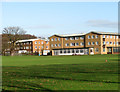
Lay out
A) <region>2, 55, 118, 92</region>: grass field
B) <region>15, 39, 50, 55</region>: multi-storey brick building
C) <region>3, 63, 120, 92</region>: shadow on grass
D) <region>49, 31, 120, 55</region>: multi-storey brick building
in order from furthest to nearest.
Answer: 1. <region>15, 39, 50, 55</region>: multi-storey brick building
2. <region>49, 31, 120, 55</region>: multi-storey brick building
3. <region>3, 63, 120, 92</region>: shadow on grass
4. <region>2, 55, 118, 92</region>: grass field

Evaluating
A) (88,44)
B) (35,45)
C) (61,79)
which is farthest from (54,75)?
(35,45)

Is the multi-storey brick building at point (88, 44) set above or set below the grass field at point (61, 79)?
above

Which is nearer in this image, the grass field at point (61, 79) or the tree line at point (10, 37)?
the grass field at point (61, 79)

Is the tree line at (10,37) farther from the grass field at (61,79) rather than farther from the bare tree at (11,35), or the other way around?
the grass field at (61,79)

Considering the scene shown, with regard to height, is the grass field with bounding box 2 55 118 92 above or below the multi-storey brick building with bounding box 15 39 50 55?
below

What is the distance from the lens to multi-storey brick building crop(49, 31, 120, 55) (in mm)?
98938

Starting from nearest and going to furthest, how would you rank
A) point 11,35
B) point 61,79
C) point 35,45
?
point 61,79 < point 11,35 < point 35,45

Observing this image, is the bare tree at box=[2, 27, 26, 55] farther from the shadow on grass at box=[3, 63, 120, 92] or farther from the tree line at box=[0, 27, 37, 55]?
the shadow on grass at box=[3, 63, 120, 92]

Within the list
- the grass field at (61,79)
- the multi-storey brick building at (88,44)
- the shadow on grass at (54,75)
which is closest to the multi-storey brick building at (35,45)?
the multi-storey brick building at (88,44)

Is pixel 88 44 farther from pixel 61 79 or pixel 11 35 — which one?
pixel 61 79

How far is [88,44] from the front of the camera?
104 meters

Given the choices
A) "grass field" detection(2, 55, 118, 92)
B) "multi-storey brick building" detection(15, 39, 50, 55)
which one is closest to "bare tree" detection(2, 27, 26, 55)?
"multi-storey brick building" detection(15, 39, 50, 55)

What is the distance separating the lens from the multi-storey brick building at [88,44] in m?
98.9

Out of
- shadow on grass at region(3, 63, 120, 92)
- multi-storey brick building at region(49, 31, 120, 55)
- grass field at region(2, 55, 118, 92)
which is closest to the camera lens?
grass field at region(2, 55, 118, 92)
